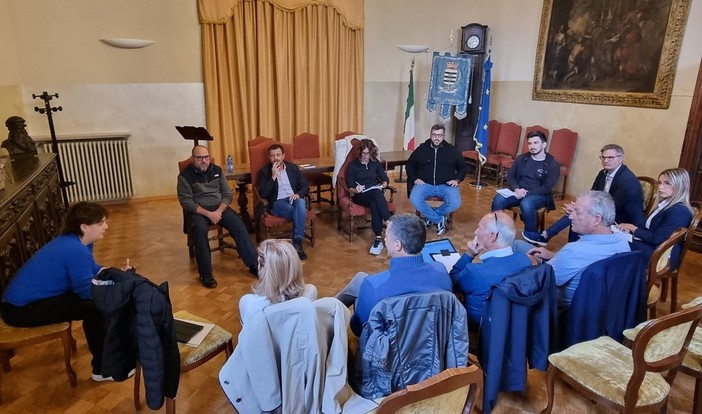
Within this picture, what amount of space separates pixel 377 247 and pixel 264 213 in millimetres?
1181

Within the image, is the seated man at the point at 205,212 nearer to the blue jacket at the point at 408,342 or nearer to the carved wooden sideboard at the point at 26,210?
the carved wooden sideboard at the point at 26,210

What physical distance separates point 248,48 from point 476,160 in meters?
4.01

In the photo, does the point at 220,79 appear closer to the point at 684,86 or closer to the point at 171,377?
the point at 171,377

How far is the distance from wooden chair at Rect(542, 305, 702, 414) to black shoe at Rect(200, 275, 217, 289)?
265cm

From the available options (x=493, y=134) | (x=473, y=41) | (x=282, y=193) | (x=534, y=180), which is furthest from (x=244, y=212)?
(x=473, y=41)

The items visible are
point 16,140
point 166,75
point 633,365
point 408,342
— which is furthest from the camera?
point 166,75

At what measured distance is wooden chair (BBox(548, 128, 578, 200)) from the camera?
634 centimetres

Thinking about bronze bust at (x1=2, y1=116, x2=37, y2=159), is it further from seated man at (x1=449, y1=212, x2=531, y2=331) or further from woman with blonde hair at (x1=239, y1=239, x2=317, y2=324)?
seated man at (x1=449, y1=212, x2=531, y2=331)

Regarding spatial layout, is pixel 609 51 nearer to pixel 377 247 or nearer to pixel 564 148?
pixel 564 148

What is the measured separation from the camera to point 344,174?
16.2 ft

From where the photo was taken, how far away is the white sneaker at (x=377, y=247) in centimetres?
447

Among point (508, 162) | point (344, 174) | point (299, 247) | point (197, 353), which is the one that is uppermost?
point (344, 174)

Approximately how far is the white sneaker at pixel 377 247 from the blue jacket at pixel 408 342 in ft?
8.34

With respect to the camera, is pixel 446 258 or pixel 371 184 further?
pixel 371 184
